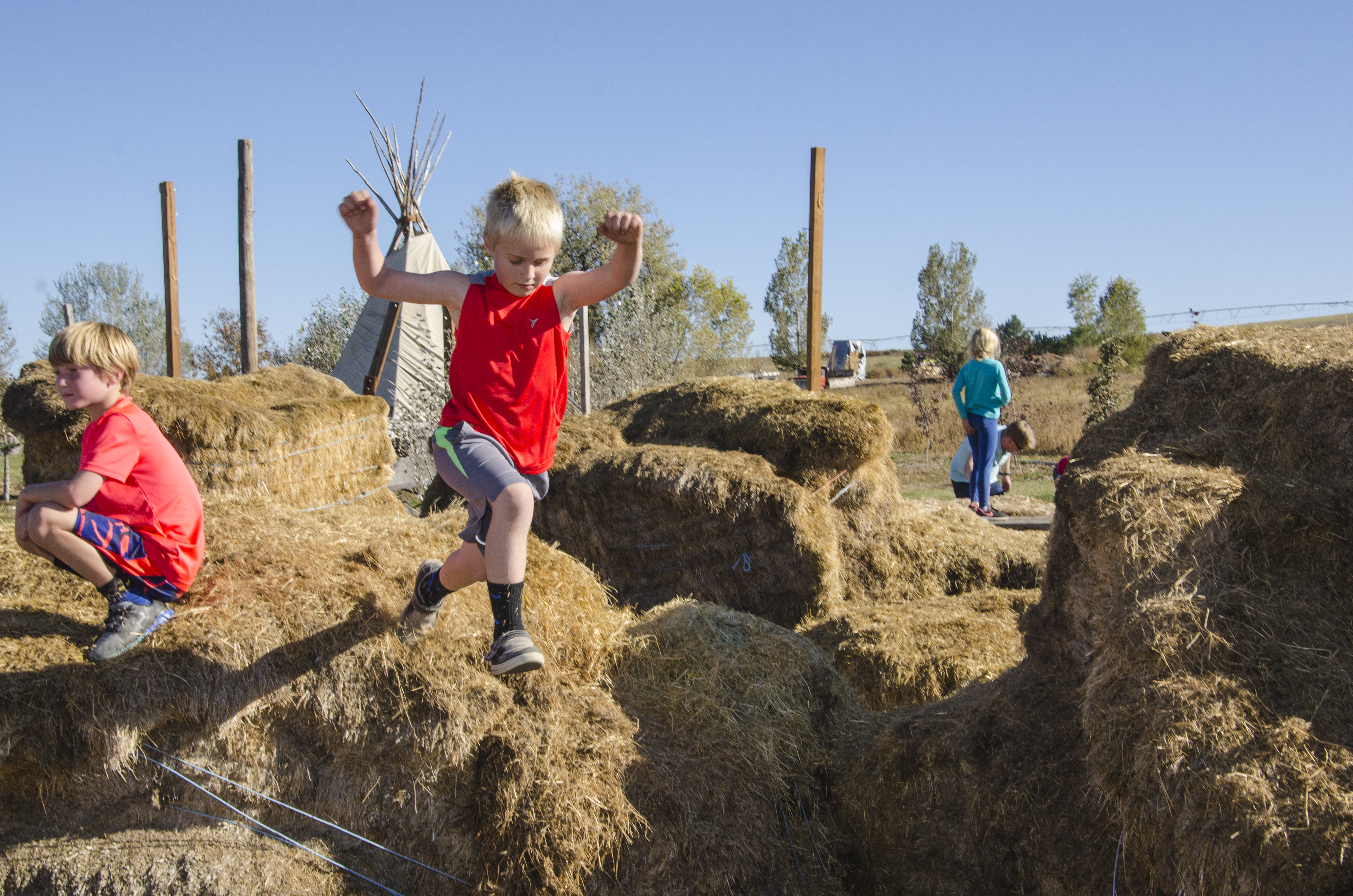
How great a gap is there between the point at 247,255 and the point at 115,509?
966 cm

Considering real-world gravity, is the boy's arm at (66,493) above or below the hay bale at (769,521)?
above

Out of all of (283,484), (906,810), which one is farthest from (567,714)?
(283,484)

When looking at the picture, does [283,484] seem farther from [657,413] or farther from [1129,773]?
[1129,773]

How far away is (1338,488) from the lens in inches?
126

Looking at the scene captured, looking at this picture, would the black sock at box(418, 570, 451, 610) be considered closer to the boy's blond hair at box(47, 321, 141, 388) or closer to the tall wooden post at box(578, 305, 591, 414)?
the boy's blond hair at box(47, 321, 141, 388)

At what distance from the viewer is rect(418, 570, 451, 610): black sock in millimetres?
3305

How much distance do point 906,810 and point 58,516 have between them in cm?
323

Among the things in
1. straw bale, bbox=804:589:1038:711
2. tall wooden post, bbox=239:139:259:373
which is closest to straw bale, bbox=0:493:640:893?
straw bale, bbox=804:589:1038:711

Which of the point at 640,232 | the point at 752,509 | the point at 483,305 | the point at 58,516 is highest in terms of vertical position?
the point at 640,232

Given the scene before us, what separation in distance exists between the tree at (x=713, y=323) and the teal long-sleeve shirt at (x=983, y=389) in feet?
58.7

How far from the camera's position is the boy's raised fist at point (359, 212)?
2990 millimetres

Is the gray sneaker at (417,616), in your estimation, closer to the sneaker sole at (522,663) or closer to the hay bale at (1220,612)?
the sneaker sole at (522,663)

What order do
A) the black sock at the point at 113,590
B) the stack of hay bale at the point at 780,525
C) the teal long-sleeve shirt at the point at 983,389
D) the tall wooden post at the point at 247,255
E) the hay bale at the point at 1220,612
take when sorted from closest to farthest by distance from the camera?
the hay bale at the point at 1220,612 < the black sock at the point at 113,590 < the stack of hay bale at the point at 780,525 < the teal long-sleeve shirt at the point at 983,389 < the tall wooden post at the point at 247,255

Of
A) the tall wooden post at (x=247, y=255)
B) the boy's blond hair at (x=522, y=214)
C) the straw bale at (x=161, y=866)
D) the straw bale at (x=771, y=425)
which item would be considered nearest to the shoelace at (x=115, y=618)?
the straw bale at (x=161, y=866)
